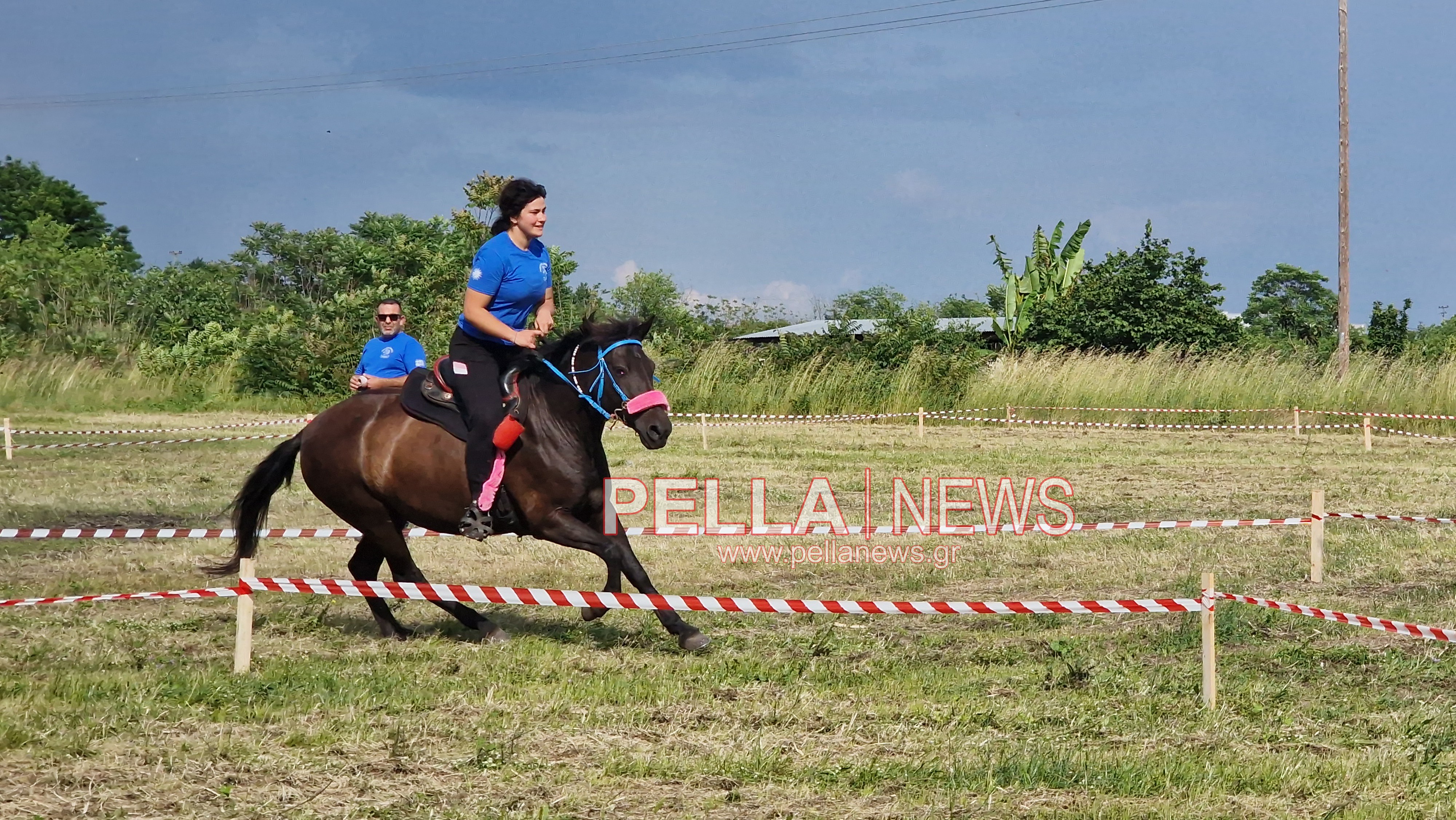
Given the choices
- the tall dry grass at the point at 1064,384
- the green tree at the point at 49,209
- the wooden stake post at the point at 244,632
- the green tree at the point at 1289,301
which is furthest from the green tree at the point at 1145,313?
the green tree at the point at 49,209

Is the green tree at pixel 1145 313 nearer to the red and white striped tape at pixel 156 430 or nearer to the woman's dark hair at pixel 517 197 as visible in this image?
the red and white striped tape at pixel 156 430

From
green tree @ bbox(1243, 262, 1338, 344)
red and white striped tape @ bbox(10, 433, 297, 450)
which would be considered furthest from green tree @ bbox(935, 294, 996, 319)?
red and white striped tape @ bbox(10, 433, 297, 450)

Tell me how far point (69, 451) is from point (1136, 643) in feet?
62.7

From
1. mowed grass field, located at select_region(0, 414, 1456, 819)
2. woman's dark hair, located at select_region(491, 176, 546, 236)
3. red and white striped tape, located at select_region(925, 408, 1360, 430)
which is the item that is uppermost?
woman's dark hair, located at select_region(491, 176, 546, 236)

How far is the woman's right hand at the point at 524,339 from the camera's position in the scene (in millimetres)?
7414

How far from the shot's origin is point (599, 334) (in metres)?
7.52

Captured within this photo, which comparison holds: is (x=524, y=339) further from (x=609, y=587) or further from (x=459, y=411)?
(x=609, y=587)

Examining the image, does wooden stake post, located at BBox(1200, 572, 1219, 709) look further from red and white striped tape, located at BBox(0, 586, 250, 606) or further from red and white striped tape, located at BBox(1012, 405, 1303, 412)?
red and white striped tape, located at BBox(1012, 405, 1303, 412)

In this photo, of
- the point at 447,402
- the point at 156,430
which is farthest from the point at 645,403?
the point at 156,430

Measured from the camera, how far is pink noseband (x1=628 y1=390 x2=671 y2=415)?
7.10 m

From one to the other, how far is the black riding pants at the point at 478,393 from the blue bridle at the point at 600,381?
431mm

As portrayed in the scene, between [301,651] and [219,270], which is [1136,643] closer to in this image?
[301,651]

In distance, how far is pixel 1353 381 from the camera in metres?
29.8

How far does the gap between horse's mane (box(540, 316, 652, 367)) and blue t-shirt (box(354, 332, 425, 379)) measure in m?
2.64
